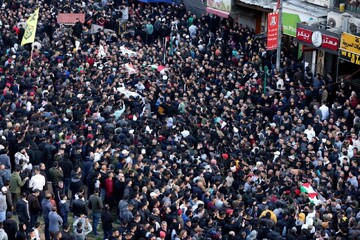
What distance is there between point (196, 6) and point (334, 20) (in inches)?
442

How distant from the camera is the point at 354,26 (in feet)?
124

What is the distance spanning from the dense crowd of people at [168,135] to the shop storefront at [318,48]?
776 millimetres

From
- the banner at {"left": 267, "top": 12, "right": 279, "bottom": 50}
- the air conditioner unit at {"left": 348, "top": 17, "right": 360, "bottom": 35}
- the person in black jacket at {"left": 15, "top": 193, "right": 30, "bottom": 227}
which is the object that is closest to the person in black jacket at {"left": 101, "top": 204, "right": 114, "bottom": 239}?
the person in black jacket at {"left": 15, "top": 193, "right": 30, "bottom": 227}

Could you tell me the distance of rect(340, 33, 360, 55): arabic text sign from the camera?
36.5m

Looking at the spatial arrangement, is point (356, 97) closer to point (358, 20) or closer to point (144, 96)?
point (358, 20)

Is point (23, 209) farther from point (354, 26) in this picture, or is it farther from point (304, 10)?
point (304, 10)

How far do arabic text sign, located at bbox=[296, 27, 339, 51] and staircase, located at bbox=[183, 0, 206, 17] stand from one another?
9751 mm

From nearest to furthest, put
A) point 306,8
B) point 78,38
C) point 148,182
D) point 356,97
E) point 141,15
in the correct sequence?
point 148,182 < point 356,97 < point 306,8 < point 78,38 < point 141,15

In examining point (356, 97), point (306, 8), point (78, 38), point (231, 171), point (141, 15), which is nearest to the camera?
point (231, 171)

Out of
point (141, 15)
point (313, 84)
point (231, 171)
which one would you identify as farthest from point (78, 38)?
point (231, 171)

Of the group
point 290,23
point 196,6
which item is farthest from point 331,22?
point 196,6

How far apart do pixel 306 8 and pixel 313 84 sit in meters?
4.40

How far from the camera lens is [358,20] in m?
37.8

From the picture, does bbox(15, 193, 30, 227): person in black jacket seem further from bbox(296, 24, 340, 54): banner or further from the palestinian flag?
bbox(296, 24, 340, 54): banner
